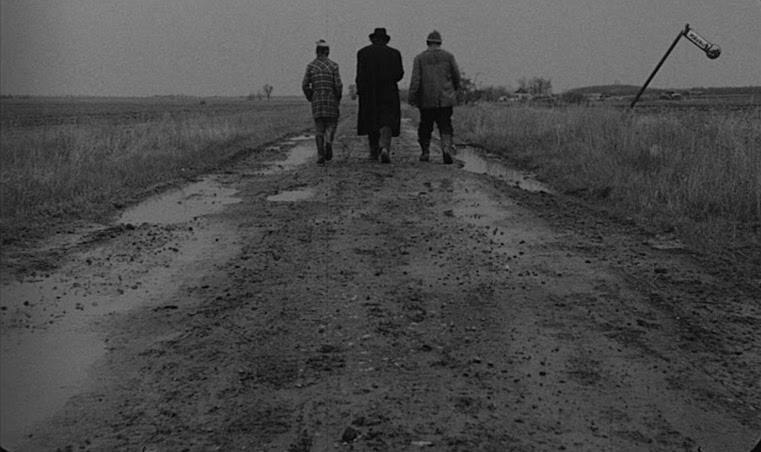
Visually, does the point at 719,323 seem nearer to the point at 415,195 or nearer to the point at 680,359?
the point at 680,359

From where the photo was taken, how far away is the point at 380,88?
13.3 m

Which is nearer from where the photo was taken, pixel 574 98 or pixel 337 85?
pixel 337 85

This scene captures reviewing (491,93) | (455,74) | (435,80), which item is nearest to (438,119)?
(435,80)

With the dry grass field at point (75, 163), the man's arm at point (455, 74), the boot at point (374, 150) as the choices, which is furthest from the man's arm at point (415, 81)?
the dry grass field at point (75, 163)

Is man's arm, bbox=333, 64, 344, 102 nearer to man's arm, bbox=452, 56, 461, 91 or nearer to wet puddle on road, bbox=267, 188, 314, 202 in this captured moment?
man's arm, bbox=452, 56, 461, 91

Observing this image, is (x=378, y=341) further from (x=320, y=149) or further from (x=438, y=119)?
(x=320, y=149)

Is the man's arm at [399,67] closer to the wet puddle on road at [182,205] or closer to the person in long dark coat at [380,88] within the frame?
the person in long dark coat at [380,88]

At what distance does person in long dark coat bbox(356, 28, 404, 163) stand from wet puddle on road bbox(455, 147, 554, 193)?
1482mm

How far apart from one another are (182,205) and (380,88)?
515 centimetres

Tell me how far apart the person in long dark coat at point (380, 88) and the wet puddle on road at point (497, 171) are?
58.3 inches

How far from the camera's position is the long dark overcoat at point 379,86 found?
13.1 metres

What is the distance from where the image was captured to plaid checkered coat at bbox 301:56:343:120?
13.4m

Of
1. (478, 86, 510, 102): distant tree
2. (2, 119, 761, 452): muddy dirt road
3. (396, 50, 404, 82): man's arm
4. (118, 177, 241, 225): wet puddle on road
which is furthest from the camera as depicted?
(478, 86, 510, 102): distant tree

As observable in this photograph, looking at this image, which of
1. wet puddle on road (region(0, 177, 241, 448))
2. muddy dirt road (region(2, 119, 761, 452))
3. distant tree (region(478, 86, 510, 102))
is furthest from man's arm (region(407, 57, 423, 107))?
distant tree (region(478, 86, 510, 102))
